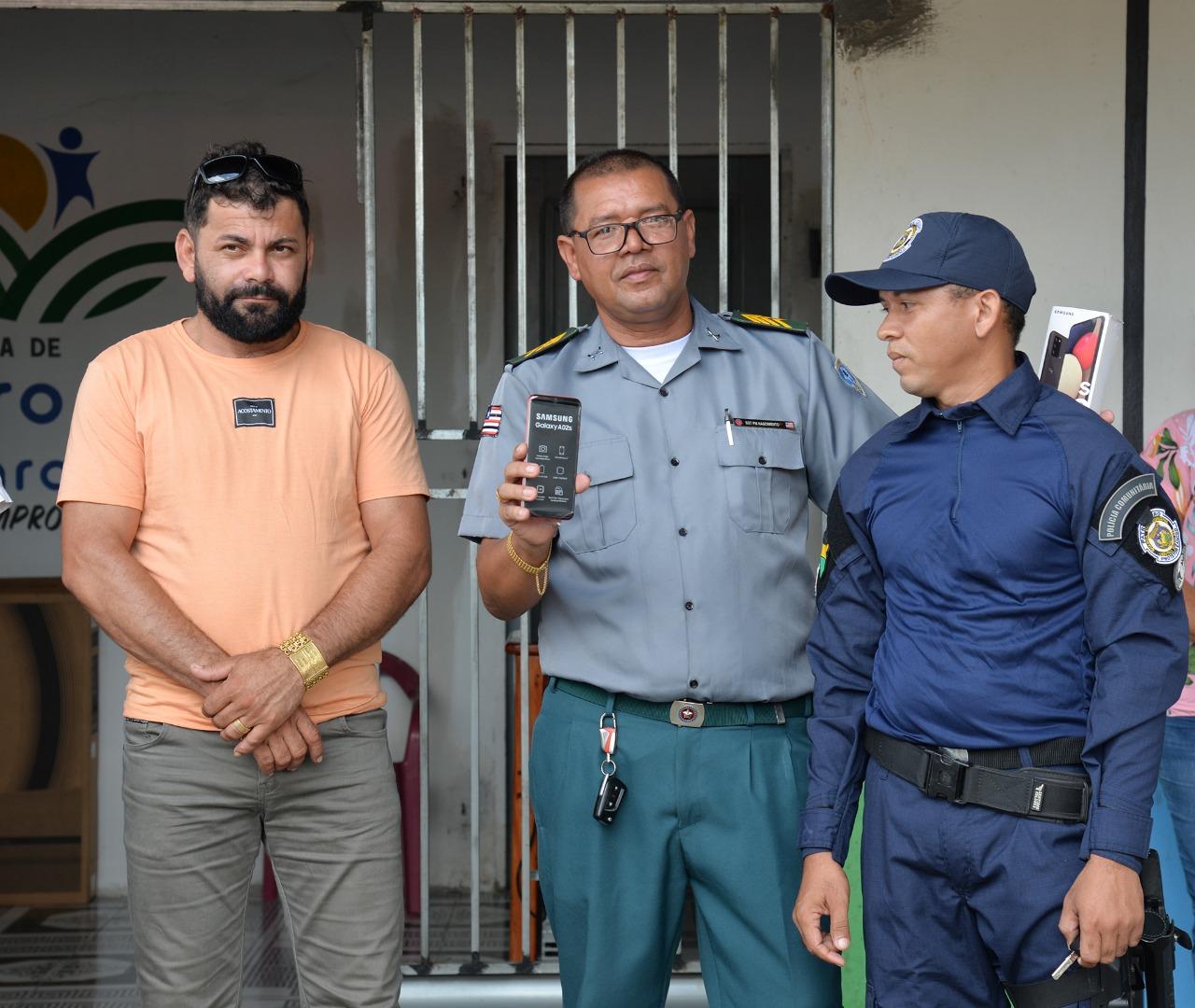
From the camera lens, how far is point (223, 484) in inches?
96.0

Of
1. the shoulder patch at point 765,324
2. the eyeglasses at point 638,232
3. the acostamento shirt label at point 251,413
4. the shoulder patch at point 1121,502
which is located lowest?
the shoulder patch at point 1121,502

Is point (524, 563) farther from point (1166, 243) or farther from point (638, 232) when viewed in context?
point (1166, 243)

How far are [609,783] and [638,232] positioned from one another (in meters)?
0.92

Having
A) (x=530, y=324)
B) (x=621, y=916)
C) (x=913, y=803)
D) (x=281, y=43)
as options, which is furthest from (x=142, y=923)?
(x=281, y=43)

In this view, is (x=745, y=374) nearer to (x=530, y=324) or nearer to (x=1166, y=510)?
(x=1166, y=510)

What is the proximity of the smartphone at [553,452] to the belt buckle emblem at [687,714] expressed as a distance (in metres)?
0.41

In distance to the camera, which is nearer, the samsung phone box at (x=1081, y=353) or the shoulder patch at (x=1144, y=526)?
the shoulder patch at (x=1144, y=526)

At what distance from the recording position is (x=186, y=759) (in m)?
2.42

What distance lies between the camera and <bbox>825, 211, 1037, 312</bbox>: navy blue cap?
6.81 ft

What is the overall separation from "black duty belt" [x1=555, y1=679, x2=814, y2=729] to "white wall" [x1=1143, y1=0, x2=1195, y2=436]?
1527mm

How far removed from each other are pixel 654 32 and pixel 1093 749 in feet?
11.7

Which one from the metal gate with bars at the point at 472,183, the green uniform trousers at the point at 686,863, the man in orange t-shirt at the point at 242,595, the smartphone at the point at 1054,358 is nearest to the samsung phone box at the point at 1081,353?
the smartphone at the point at 1054,358

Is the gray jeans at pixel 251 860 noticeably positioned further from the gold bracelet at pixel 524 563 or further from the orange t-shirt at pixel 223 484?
the gold bracelet at pixel 524 563

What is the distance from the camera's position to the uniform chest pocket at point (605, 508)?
7.96 feet
